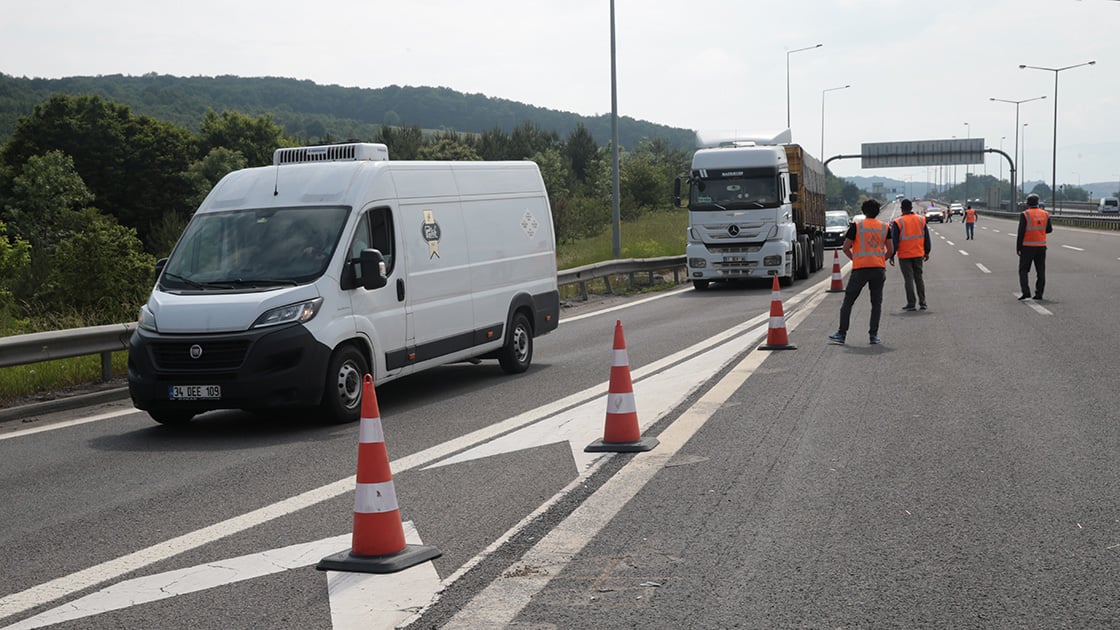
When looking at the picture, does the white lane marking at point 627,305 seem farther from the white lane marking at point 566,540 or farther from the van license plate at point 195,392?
the white lane marking at point 566,540

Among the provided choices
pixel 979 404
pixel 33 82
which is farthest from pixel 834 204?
pixel 979 404

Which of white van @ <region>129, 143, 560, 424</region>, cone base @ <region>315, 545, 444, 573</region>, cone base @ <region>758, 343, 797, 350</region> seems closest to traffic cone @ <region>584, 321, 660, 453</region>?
cone base @ <region>315, 545, 444, 573</region>

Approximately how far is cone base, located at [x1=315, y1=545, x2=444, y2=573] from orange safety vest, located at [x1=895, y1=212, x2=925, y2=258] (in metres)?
15.4

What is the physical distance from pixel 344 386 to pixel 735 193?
59.6 ft

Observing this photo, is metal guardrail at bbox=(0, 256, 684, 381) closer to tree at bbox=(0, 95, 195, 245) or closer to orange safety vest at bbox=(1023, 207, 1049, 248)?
orange safety vest at bbox=(1023, 207, 1049, 248)

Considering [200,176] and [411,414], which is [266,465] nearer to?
[411,414]

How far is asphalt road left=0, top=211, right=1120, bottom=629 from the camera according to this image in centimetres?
465

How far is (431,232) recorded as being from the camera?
11.3 meters

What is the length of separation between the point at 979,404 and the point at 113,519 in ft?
21.5

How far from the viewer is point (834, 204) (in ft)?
509

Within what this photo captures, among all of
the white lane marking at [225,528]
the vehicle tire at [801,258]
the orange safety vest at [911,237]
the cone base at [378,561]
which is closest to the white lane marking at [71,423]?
the white lane marking at [225,528]

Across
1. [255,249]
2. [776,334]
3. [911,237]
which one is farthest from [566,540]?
[911,237]

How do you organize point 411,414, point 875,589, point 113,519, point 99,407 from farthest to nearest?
1. point 99,407
2. point 411,414
3. point 113,519
4. point 875,589

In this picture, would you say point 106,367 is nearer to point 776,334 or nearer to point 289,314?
point 289,314
